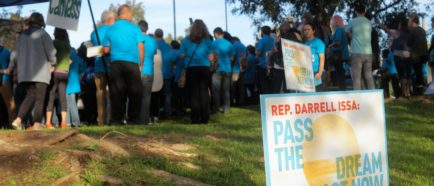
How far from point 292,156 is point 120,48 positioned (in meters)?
6.37

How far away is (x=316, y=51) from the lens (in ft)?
39.2

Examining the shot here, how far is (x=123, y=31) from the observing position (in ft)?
33.2

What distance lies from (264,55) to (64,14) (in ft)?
21.6

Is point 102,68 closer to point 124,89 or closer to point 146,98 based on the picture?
point 146,98

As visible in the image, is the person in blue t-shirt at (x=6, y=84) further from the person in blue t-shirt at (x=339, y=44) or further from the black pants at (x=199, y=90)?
the person in blue t-shirt at (x=339, y=44)

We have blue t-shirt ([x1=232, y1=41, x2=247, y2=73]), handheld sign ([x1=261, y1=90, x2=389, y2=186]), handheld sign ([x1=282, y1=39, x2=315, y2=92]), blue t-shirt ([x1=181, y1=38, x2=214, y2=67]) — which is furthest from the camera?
blue t-shirt ([x1=232, y1=41, x2=247, y2=73])

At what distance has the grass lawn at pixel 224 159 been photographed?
5742 millimetres

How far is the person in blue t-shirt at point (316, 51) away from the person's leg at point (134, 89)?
10.3 ft

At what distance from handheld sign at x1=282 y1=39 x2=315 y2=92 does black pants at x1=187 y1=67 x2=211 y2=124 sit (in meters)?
1.79

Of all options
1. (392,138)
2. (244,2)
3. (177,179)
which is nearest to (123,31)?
(392,138)

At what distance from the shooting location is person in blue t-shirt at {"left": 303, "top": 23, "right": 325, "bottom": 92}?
11.9m

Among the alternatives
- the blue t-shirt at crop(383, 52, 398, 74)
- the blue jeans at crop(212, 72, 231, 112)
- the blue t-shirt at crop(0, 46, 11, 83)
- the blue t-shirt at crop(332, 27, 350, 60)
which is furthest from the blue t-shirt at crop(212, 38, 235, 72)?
the blue t-shirt at crop(383, 52, 398, 74)

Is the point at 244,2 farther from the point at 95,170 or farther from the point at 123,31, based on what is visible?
the point at 95,170

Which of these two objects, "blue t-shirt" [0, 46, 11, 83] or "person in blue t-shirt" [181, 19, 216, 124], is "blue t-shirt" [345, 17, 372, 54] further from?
"blue t-shirt" [0, 46, 11, 83]
